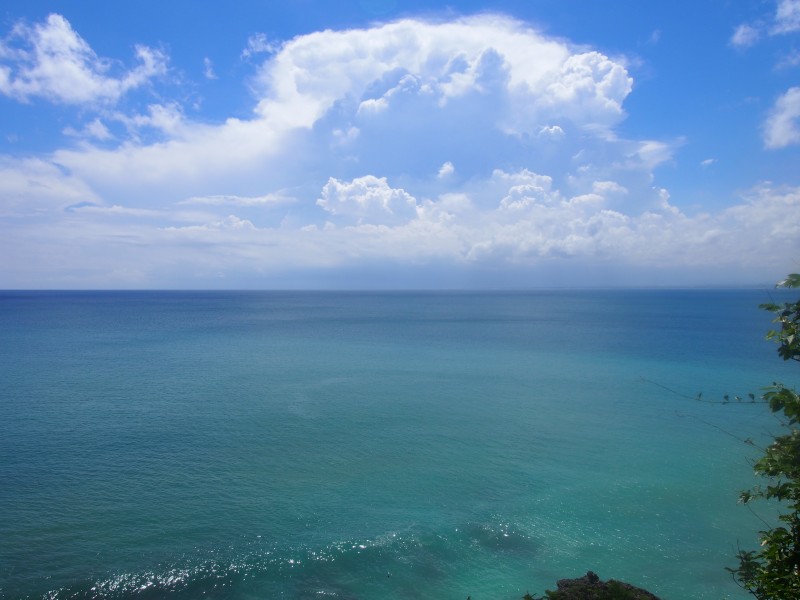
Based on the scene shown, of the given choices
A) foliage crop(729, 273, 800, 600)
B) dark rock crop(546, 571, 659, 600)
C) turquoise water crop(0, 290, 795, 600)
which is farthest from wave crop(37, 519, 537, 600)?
foliage crop(729, 273, 800, 600)

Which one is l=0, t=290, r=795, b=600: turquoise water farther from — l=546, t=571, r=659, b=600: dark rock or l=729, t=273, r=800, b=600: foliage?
l=546, t=571, r=659, b=600: dark rock

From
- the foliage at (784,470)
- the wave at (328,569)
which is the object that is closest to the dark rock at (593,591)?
the wave at (328,569)

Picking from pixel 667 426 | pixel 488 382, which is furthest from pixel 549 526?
pixel 488 382

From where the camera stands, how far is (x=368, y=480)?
92.0ft

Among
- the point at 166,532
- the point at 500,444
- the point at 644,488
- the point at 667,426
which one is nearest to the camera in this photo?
the point at 166,532

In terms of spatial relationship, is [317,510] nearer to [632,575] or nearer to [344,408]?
[632,575]

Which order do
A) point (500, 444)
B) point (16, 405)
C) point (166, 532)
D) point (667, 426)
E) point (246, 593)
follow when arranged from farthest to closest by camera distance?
point (16, 405) < point (667, 426) < point (500, 444) < point (166, 532) < point (246, 593)

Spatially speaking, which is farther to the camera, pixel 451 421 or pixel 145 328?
pixel 145 328

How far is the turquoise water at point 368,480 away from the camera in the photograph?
20125 millimetres

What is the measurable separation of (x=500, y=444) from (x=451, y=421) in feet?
18.7

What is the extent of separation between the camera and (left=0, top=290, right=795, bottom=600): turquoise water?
792 inches

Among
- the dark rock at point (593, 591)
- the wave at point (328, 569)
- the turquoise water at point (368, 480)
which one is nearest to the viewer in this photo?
the dark rock at point (593, 591)

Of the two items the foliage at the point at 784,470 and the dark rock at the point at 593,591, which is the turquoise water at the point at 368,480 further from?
the dark rock at the point at 593,591

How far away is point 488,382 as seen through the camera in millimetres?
52531
